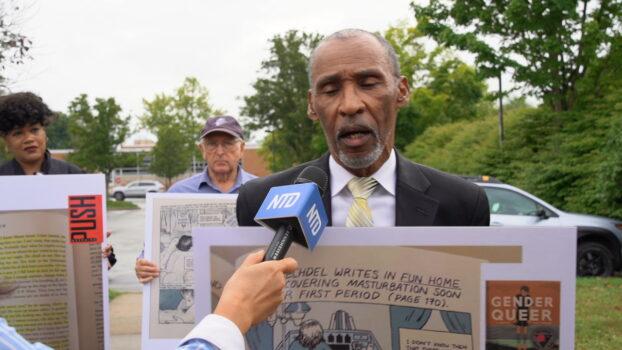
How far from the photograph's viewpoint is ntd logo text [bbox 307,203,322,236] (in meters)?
1.55

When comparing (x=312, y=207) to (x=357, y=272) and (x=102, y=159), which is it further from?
(x=102, y=159)

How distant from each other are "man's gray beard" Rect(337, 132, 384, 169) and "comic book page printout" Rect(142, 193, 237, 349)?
1.39m

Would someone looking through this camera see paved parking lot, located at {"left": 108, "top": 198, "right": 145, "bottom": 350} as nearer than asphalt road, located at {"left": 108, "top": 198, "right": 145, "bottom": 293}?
Yes

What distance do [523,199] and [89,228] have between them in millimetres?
8766

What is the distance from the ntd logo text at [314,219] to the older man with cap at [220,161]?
2.80 meters

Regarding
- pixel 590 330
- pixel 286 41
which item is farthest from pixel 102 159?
pixel 590 330

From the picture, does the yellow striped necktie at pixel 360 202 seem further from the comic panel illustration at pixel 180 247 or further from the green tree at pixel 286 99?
the green tree at pixel 286 99

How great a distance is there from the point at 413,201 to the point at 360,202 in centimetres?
19

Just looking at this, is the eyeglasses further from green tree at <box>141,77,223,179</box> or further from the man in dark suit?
green tree at <box>141,77,223,179</box>

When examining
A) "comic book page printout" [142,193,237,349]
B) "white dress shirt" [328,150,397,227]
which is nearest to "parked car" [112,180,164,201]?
"comic book page printout" [142,193,237,349]

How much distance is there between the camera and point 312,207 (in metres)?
1.56

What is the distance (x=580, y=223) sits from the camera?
10328mm

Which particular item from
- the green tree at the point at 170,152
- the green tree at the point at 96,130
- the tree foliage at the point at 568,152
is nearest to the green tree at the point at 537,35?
the tree foliage at the point at 568,152

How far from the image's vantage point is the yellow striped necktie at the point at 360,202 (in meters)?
2.12
